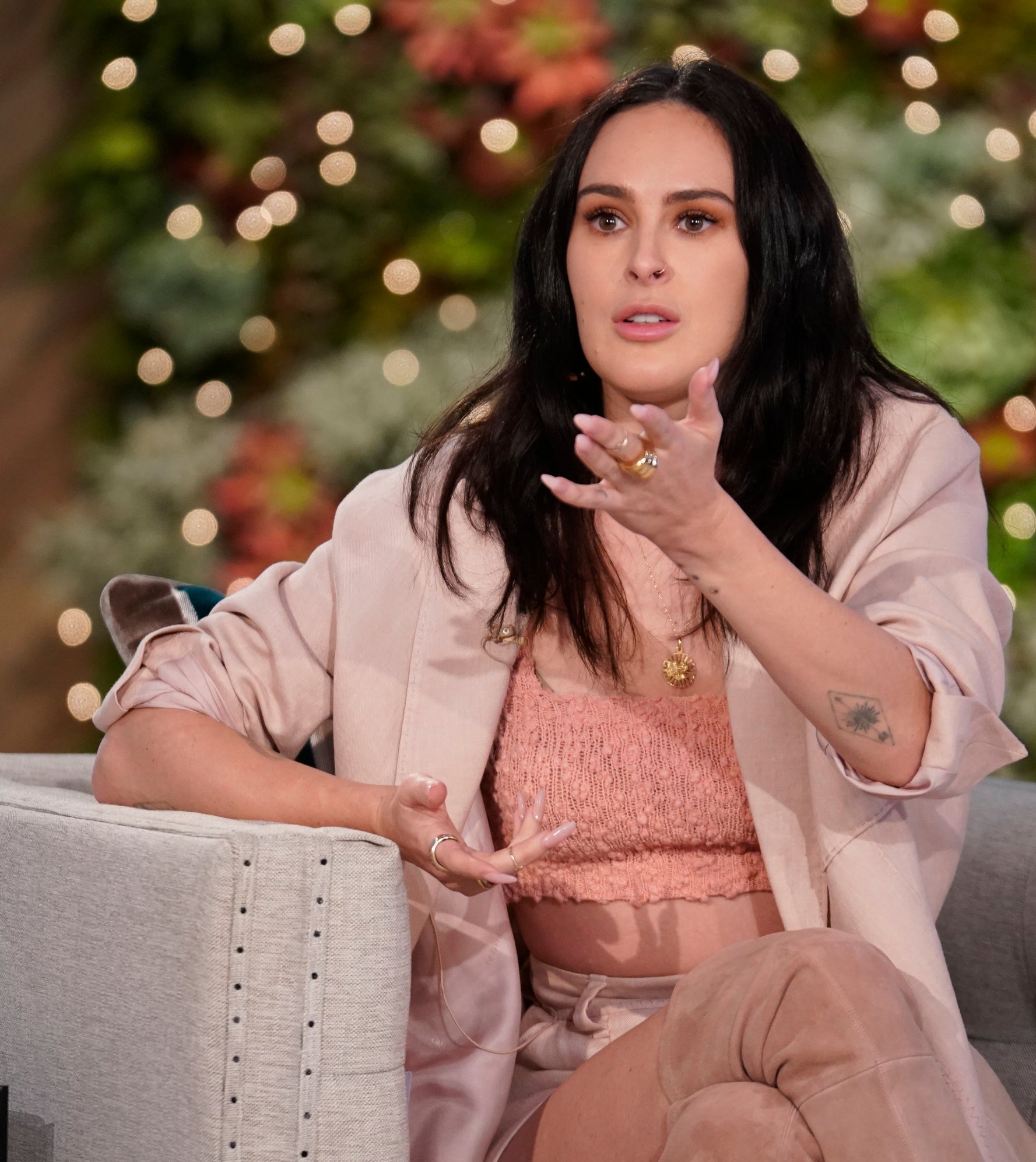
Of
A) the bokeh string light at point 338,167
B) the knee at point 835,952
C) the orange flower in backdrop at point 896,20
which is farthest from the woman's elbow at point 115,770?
the orange flower in backdrop at point 896,20

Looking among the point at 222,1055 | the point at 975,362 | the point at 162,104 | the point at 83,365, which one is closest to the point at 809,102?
the point at 975,362

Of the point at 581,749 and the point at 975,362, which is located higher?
the point at 975,362

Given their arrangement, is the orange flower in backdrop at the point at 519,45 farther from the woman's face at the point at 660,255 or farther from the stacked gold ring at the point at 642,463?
the stacked gold ring at the point at 642,463

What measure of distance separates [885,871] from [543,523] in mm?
505

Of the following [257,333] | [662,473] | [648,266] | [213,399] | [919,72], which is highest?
[919,72]

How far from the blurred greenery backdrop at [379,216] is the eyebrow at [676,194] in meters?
1.37

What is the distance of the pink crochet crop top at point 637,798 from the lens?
4.57 ft

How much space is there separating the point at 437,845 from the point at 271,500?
6.09 ft

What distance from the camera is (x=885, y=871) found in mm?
1308

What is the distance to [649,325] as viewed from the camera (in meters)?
1.42

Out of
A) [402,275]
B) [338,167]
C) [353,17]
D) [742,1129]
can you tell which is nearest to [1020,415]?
[402,275]

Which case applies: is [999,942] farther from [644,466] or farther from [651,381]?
[644,466]

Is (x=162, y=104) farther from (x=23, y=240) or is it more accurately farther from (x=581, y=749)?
(x=581, y=749)

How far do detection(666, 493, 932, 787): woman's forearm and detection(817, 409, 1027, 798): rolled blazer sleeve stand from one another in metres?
0.02
